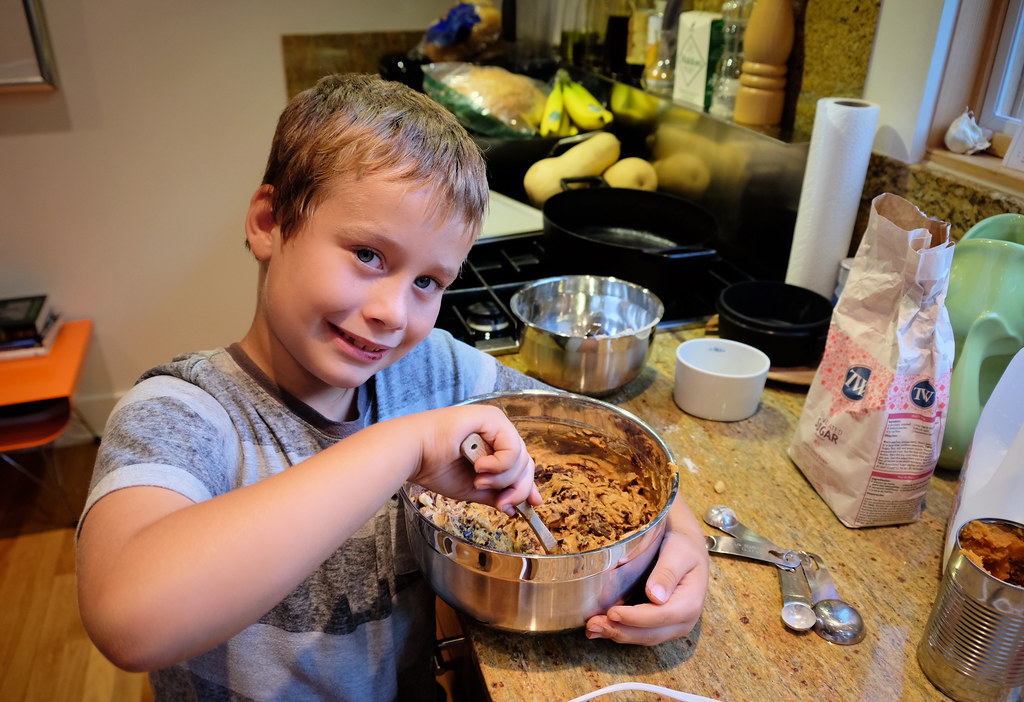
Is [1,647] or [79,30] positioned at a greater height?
[79,30]

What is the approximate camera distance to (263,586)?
0.51 m

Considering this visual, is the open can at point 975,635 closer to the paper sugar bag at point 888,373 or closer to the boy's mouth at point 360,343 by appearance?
the paper sugar bag at point 888,373

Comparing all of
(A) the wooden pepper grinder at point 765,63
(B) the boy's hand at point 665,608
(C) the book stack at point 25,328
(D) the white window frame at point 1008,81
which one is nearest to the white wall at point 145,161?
(C) the book stack at point 25,328

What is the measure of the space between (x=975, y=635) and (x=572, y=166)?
134 cm

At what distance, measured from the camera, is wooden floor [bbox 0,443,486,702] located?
163cm

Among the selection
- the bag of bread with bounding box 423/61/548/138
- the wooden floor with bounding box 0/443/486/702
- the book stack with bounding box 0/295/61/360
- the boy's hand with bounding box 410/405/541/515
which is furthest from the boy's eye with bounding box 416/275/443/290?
the book stack with bounding box 0/295/61/360

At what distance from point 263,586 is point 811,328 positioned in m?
0.88

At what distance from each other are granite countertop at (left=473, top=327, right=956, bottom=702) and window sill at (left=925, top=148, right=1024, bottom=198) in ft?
1.43

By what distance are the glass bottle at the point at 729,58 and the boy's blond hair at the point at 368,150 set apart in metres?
0.94

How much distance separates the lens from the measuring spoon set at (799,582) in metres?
0.70

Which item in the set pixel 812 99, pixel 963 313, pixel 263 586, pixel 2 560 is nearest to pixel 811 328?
pixel 963 313

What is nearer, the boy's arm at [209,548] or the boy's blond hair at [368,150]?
the boy's arm at [209,548]

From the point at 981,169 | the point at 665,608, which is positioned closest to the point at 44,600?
the point at 665,608

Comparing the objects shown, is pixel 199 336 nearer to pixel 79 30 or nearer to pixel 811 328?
pixel 79 30
